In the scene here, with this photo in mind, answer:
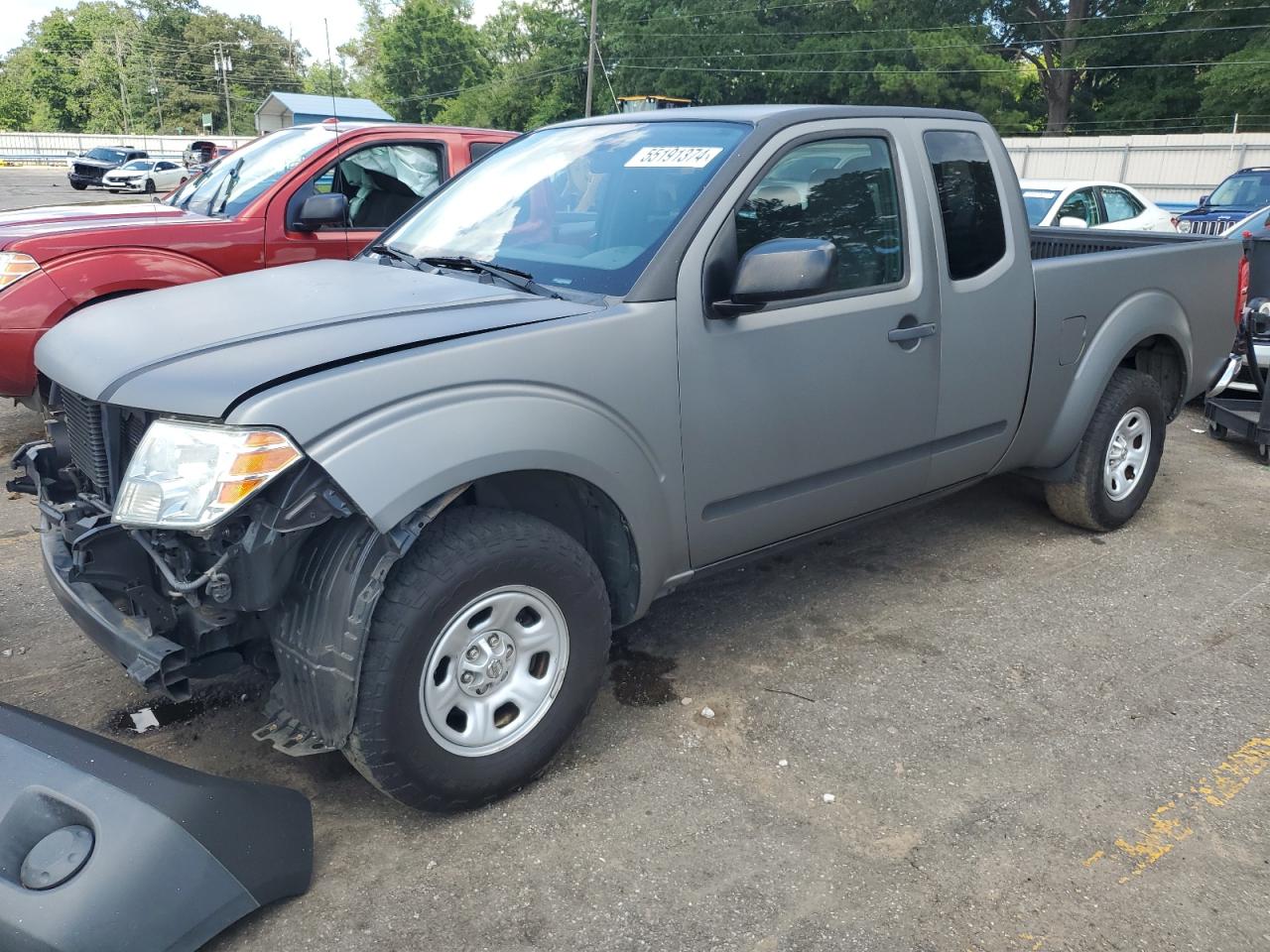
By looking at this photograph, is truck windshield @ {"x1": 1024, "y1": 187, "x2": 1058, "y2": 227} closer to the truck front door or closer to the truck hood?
the truck front door

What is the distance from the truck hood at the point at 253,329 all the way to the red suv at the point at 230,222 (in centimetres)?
250

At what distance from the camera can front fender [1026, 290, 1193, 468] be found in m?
4.44

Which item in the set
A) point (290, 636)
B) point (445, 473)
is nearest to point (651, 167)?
point (445, 473)

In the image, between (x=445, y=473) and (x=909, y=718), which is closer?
(x=445, y=473)

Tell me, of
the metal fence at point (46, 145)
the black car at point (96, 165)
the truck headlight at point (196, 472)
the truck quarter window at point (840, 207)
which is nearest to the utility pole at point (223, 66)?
the metal fence at point (46, 145)

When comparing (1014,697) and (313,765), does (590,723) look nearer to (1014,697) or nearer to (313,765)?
(313,765)

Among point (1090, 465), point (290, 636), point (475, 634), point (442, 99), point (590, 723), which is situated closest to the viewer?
point (290, 636)

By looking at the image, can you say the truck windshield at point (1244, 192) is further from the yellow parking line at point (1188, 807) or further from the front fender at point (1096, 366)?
the yellow parking line at point (1188, 807)

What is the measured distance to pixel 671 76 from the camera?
5097cm

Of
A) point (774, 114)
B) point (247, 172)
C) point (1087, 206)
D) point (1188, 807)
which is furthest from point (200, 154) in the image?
point (1188, 807)

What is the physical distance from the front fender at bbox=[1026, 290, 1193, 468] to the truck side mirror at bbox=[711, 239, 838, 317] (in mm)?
1942

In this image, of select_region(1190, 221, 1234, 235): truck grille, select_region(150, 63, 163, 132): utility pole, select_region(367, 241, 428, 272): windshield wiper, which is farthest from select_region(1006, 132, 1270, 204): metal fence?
select_region(150, 63, 163, 132): utility pole

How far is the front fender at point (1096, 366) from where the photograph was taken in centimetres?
444

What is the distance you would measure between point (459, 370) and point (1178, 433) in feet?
19.7
